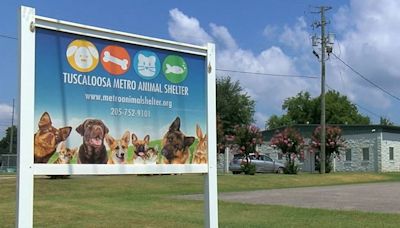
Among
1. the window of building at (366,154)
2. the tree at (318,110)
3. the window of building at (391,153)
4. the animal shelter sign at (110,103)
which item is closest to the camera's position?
the animal shelter sign at (110,103)

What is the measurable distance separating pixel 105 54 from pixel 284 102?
9632 cm

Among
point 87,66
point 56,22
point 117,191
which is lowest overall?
point 117,191

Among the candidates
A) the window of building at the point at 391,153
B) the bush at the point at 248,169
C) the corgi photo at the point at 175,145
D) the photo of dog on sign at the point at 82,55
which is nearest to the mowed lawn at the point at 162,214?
the corgi photo at the point at 175,145

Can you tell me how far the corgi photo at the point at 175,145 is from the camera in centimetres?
754

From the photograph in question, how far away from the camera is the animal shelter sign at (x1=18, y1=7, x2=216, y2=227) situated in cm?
632

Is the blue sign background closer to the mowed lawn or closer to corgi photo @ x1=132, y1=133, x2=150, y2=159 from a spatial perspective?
corgi photo @ x1=132, y1=133, x2=150, y2=159

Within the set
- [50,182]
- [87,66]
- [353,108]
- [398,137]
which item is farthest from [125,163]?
[353,108]

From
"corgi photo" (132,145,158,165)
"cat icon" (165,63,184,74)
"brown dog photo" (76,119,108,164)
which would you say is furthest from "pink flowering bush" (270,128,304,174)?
"brown dog photo" (76,119,108,164)

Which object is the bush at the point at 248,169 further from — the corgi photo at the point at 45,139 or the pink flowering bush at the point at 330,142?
the corgi photo at the point at 45,139

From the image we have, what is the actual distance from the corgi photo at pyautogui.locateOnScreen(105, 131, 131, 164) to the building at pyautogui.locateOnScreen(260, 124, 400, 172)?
4586 cm

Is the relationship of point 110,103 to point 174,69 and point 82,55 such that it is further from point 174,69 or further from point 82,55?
point 174,69

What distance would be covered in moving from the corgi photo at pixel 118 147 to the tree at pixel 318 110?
84931mm

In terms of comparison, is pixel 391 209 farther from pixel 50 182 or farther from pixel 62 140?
pixel 50 182

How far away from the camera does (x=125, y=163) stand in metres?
7.09
